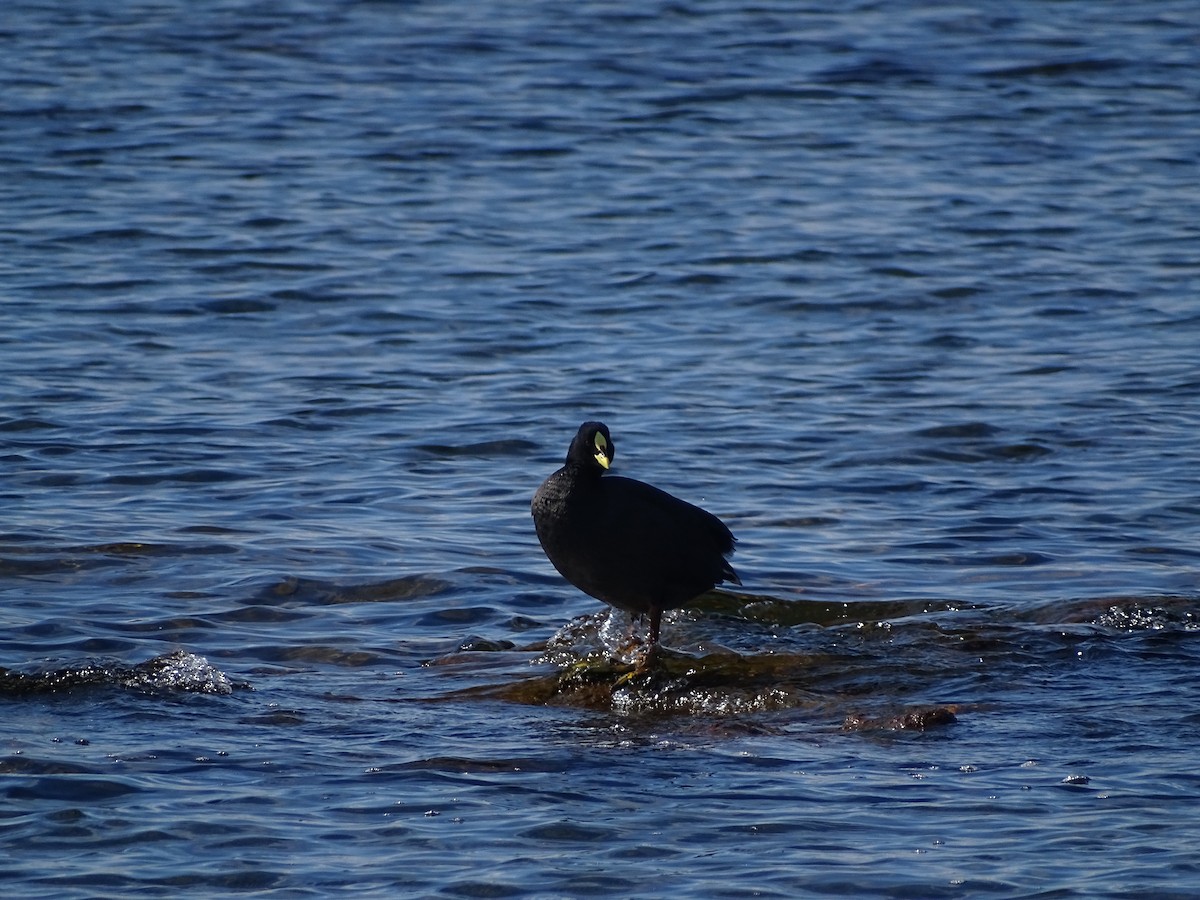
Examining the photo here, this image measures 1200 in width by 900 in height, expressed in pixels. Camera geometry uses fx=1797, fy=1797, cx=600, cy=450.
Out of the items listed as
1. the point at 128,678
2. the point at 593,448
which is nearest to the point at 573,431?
the point at 593,448

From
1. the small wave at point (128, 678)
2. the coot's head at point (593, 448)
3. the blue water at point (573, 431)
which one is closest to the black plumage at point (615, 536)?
the coot's head at point (593, 448)

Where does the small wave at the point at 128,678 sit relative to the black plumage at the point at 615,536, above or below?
below

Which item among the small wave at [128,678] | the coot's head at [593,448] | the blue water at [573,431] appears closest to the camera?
the blue water at [573,431]

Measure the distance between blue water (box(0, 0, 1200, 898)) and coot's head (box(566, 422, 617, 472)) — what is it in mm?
880

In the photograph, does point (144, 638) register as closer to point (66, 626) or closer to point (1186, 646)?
point (66, 626)

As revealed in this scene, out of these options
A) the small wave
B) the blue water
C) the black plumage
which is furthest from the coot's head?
the small wave

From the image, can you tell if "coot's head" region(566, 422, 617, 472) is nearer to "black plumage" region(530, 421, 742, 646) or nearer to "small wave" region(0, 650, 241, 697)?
"black plumage" region(530, 421, 742, 646)

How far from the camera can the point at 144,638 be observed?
26.3 feet

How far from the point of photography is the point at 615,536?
7391mm

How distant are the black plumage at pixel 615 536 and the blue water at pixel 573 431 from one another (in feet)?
1.25

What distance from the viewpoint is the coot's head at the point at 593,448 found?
738cm

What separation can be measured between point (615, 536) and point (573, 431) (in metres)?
4.31

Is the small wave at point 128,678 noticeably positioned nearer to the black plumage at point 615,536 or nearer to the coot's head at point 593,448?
the black plumage at point 615,536

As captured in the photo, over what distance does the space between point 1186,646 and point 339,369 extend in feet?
23.7
